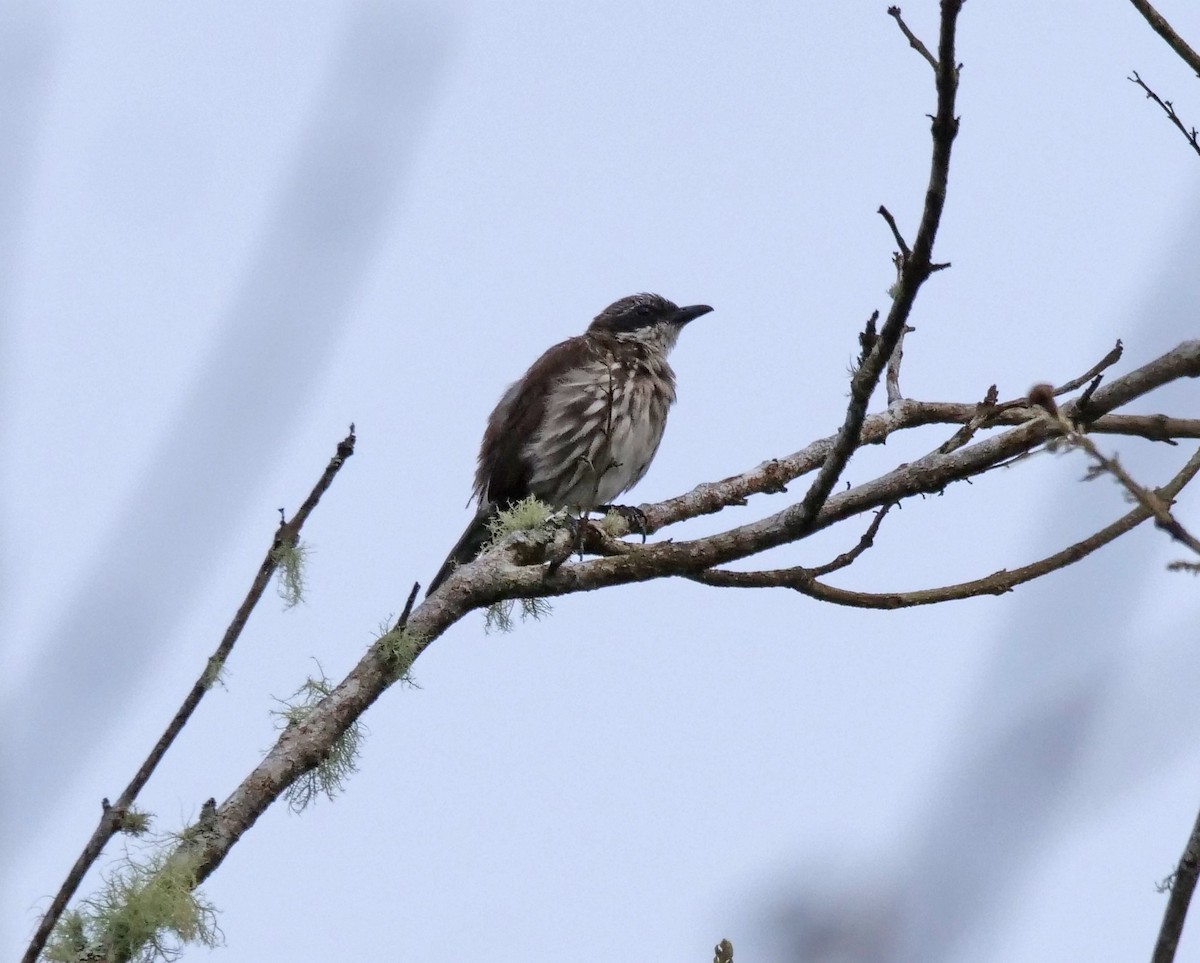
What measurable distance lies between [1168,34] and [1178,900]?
2047 mm

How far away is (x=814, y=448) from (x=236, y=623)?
9.00 feet

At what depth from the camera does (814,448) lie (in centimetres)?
534

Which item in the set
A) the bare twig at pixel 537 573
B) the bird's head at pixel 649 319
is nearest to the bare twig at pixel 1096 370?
the bare twig at pixel 537 573

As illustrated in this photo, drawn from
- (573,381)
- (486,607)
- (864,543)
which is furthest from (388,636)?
(573,381)

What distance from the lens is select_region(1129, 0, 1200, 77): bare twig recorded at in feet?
10.6

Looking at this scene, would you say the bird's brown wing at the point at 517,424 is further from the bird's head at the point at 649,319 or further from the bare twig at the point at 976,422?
the bare twig at the point at 976,422

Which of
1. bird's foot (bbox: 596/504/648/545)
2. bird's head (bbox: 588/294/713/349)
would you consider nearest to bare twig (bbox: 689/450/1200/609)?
bird's foot (bbox: 596/504/648/545)

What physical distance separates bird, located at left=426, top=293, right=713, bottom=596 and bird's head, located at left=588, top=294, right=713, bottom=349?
0.43 meters

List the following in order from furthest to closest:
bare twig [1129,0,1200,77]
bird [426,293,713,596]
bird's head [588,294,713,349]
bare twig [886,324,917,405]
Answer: bird's head [588,294,713,349], bird [426,293,713,596], bare twig [886,324,917,405], bare twig [1129,0,1200,77]

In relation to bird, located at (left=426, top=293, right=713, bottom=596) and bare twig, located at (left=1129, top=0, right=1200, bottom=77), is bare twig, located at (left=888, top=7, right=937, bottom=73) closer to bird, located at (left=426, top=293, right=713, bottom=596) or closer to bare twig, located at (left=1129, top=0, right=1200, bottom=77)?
bare twig, located at (left=1129, top=0, right=1200, bottom=77)

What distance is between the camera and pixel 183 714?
→ 9.64ft

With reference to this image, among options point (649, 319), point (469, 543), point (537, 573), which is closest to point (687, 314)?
point (649, 319)

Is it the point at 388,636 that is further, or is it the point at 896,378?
the point at 896,378

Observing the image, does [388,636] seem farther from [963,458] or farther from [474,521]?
[474,521]
